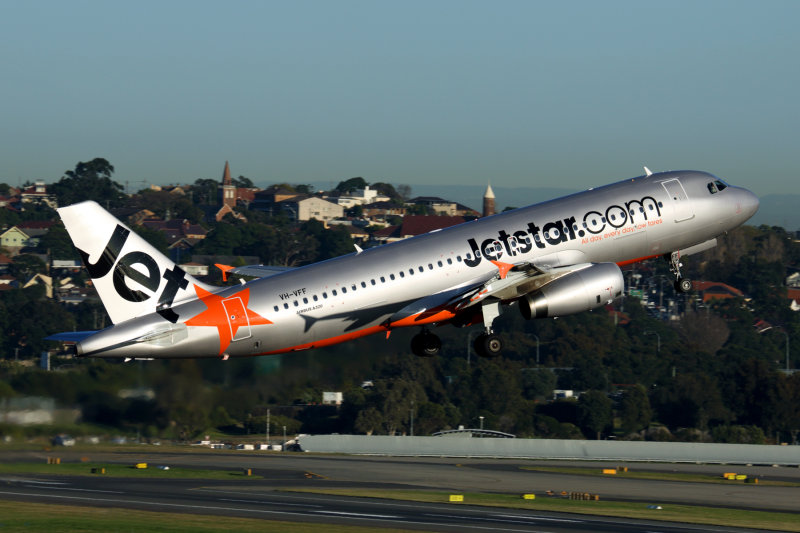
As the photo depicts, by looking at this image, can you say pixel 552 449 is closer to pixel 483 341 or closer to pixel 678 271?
pixel 678 271

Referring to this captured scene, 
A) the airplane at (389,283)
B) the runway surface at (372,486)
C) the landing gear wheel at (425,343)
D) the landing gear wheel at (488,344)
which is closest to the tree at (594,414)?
the runway surface at (372,486)

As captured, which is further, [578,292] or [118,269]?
[578,292]

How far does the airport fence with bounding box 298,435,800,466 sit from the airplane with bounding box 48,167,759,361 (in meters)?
51.2

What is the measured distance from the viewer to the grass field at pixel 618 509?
61.2m

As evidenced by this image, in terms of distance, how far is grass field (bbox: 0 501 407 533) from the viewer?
50.2 meters

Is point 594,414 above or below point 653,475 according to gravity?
above

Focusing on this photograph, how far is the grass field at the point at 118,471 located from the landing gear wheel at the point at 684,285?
32068mm

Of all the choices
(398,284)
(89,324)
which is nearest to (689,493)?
(398,284)

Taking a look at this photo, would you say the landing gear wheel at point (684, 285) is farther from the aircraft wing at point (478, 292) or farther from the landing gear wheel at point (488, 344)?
the landing gear wheel at point (488, 344)

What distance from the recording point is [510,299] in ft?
187

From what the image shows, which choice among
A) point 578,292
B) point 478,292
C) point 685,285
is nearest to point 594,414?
point 685,285

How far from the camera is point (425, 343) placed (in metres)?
58.5

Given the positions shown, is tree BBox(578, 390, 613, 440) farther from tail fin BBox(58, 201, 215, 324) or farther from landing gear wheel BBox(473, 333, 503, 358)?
tail fin BBox(58, 201, 215, 324)

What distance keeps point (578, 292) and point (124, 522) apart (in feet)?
72.6
